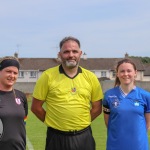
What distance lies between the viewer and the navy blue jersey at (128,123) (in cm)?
530

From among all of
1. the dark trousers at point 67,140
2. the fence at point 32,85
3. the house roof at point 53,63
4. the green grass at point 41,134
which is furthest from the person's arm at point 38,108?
the house roof at point 53,63

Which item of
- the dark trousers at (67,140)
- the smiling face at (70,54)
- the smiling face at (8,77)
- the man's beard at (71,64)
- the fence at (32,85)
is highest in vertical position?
the smiling face at (70,54)

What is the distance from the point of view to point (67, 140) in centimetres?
542

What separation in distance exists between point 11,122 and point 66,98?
86 cm

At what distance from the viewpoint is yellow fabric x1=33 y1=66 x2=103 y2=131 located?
539cm

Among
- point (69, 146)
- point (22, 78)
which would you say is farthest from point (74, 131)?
point (22, 78)

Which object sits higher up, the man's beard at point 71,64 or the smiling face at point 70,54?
the smiling face at point 70,54

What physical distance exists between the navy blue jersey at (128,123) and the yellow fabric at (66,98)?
0.39 m

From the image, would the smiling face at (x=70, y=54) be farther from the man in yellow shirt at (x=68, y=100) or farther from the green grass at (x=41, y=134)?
the green grass at (x=41, y=134)

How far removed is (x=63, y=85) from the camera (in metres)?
5.45

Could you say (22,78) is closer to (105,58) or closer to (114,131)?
(105,58)

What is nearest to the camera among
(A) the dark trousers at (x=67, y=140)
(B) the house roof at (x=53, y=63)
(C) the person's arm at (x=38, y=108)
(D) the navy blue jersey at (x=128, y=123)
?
(D) the navy blue jersey at (x=128, y=123)

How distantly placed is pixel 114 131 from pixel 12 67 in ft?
5.39

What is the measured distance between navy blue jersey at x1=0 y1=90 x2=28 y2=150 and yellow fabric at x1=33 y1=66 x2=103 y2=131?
47 centimetres
